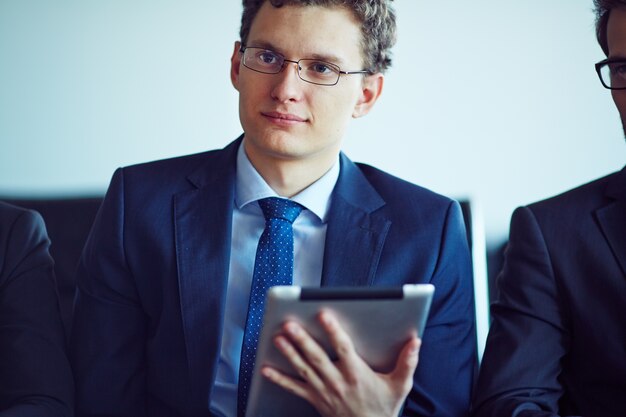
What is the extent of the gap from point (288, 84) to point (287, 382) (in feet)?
2.20

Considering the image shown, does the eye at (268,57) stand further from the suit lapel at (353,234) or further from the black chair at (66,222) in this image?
the black chair at (66,222)

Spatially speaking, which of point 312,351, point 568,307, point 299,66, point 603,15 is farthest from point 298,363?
point 603,15

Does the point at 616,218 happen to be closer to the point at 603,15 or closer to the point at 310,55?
the point at 603,15

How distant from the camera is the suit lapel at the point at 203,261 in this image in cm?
178

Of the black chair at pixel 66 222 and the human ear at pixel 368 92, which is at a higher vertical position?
the human ear at pixel 368 92

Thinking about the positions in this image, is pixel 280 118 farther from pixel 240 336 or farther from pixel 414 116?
pixel 414 116

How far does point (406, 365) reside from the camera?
1471 mm

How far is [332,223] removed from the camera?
191 centimetres

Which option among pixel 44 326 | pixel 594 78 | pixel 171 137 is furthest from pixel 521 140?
pixel 44 326

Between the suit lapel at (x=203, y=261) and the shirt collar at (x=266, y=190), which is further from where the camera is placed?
the shirt collar at (x=266, y=190)

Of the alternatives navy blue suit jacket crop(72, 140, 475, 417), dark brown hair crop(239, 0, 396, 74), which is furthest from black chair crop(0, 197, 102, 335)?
dark brown hair crop(239, 0, 396, 74)

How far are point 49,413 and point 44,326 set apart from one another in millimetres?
198

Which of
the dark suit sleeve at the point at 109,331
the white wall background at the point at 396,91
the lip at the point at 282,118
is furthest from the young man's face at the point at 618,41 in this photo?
the white wall background at the point at 396,91

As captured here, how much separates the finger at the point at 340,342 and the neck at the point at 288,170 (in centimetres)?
58
